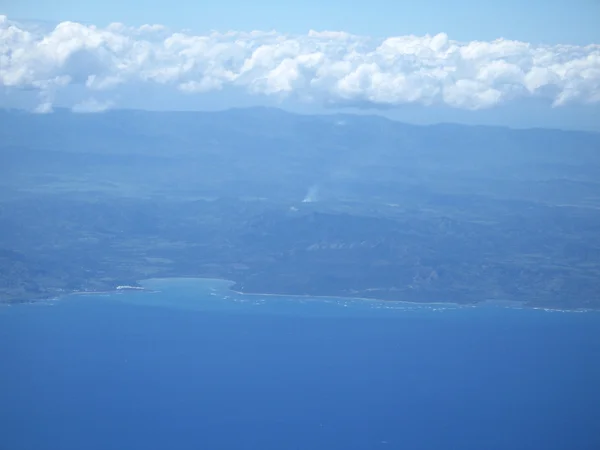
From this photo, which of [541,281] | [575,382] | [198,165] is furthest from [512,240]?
[198,165]

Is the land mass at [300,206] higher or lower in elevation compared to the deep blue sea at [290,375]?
higher

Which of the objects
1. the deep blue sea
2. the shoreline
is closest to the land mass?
the shoreline

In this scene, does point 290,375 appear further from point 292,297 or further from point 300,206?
point 300,206

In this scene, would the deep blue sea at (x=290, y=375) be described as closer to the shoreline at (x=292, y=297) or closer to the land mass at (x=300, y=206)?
the shoreline at (x=292, y=297)

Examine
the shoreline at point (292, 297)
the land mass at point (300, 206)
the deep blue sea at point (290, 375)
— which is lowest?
the deep blue sea at point (290, 375)

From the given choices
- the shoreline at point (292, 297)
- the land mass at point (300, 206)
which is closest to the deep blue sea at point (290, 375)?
the shoreline at point (292, 297)

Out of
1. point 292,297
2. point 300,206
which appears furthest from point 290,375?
point 300,206

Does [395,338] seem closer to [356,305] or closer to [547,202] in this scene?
[356,305]

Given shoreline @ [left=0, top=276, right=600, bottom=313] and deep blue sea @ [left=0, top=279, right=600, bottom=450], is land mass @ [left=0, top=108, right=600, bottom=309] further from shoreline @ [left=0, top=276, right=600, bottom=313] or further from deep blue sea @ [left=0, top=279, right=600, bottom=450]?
deep blue sea @ [left=0, top=279, right=600, bottom=450]
